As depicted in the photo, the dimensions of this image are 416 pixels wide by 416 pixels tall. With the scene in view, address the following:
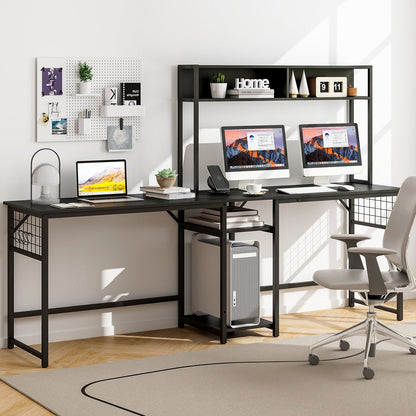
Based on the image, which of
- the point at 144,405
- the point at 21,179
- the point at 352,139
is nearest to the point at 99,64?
the point at 21,179

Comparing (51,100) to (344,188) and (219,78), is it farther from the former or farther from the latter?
(344,188)

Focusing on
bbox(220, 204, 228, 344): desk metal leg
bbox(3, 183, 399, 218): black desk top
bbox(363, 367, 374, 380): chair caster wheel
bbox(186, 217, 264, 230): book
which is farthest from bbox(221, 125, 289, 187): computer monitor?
bbox(363, 367, 374, 380): chair caster wheel

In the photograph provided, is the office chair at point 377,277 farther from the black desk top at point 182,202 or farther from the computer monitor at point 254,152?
the computer monitor at point 254,152

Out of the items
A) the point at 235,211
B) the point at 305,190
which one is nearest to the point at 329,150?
the point at 305,190

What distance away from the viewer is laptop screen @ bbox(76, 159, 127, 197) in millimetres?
5219

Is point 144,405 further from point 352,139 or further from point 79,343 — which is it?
point 352,139

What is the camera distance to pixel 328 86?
5.93m

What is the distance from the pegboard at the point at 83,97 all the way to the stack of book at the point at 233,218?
2.14 ft

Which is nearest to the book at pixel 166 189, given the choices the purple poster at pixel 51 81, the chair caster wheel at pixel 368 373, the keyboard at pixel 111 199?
the keyboard at pixel 111 199

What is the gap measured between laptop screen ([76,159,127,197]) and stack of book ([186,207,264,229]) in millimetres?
511

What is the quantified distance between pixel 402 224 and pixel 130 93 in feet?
5.99

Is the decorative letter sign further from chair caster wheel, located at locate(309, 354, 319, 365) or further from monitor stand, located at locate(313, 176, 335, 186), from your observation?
chair caster wheel, located at locate(309, 354, 319, 365)

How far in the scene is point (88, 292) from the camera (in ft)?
17.8

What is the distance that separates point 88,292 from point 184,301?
0.67 m
